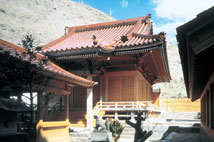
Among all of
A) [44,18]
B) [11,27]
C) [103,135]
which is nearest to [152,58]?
[103,135]

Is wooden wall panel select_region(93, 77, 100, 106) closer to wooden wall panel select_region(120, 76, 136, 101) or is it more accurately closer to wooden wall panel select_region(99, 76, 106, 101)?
wooden wall panel select_region(99, 76, 106, 101)

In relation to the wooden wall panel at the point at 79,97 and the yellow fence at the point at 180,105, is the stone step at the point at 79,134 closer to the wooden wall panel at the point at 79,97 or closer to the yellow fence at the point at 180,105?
the wooden wall panel at the point at 79,97

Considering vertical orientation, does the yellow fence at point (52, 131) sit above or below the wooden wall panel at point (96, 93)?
below

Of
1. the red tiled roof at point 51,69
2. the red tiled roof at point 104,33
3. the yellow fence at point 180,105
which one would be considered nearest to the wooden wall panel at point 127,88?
the red tiled roof at point 104,33

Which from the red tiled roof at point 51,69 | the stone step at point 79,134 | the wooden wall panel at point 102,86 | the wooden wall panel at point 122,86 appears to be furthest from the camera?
the wooden wall panel at point 102,86

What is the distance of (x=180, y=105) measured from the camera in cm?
2853

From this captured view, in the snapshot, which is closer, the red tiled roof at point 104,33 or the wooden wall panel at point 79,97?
the wooden wall panel at point 79,97

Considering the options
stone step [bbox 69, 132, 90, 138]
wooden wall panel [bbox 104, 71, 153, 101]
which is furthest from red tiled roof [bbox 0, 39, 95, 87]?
wooden wall panel [bbox 104, 71, 153, 101]

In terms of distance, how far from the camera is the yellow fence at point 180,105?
2762 centimetres

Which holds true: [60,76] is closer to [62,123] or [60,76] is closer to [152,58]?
[62,123]

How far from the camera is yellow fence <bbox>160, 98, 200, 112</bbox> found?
27.6m

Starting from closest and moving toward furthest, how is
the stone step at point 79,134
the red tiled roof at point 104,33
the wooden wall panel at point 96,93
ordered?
1. the stone step at point 79,134
2. the wooden wall panel at point 96,93
3. the red tiled roof at point 104,33

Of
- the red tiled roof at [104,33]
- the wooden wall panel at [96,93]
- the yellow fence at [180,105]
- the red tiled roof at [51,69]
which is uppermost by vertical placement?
the red tiled roof at [104,33]

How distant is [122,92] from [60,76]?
5711 millimetres
